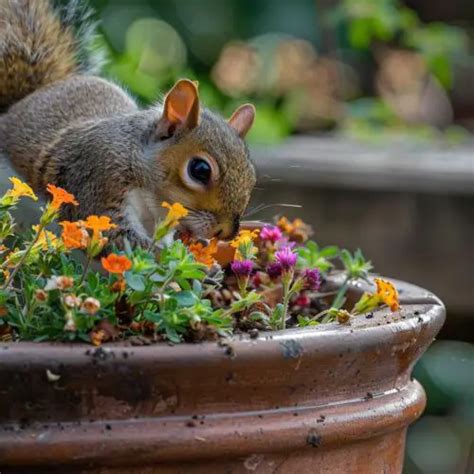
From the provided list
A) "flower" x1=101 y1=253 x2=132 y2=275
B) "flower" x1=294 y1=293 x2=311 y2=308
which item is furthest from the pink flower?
"flower" x1=101 y1=253 x2=132 y2=275

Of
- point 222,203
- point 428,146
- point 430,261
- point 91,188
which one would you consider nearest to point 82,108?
point 91,188

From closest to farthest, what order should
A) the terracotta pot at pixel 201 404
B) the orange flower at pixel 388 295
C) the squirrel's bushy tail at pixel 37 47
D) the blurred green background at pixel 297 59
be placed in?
the terracotta pot at pixel 201 404 → the orange flower at pixel 388 295 → the squirrel's bushy tail at pixel 37 47 → the blurred green background at pixel 297 59

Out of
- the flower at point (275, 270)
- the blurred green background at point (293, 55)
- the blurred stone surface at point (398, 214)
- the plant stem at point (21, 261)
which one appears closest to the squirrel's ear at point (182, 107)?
the flower at point (275, 270)

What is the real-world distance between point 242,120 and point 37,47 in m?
0.41

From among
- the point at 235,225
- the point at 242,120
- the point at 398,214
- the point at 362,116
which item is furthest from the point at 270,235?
the point at 362,116

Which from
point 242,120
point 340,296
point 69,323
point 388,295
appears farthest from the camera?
point 242,120

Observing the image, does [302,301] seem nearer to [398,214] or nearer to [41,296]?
[41,296]

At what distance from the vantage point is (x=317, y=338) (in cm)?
93

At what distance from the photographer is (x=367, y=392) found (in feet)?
3.20

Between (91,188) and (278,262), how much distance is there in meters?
0.29

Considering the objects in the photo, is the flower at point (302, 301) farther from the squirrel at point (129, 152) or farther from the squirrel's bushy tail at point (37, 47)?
the squirrel's bushy tail at point (37, 47)

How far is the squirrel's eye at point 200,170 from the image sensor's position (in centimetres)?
129

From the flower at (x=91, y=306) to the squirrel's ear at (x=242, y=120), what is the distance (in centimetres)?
54

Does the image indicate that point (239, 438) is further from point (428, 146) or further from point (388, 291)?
point (428, 146)
